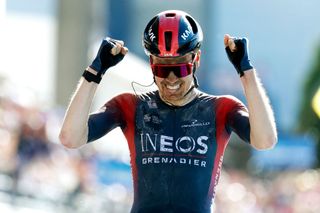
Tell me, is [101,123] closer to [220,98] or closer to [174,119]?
[174,119]

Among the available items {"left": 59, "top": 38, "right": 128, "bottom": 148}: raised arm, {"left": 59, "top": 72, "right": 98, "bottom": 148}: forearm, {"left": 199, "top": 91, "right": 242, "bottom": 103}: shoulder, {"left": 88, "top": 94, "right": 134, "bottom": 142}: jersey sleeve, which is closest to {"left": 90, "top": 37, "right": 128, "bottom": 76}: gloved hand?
{"left": 59, "top": 38, "right": 128, "bottom": 148}: raised arm

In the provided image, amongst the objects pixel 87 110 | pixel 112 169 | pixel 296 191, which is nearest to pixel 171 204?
pixel 87 110

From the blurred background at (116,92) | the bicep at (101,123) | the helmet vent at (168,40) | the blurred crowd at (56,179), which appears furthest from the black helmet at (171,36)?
the blurred crowd at (56,179)

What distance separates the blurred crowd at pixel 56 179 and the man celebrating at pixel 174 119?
6.68 m

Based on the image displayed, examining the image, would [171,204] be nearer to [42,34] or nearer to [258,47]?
[42,34]

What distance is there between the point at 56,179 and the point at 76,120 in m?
10.1

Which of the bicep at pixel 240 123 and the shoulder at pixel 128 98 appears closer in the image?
the bicep at pixel 240 123

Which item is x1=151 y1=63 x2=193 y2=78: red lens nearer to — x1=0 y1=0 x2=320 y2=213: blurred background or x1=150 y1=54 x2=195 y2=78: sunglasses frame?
x1=150 y1=54 x2=195 y2=78: sunglasses frame

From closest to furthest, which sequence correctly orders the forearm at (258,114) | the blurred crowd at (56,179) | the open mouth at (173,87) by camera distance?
the forearm at (258,114), the open mouth at (173,87), the blurred crowd at (56,179)

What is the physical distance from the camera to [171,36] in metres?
6.40

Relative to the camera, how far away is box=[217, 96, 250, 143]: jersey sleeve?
6480 mm

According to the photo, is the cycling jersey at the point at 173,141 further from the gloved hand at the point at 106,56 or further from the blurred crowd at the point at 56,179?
the blurred crowd at the point at 56,179

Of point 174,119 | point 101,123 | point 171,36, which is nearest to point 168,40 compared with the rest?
point 171,36

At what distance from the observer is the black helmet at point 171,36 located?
640 centimetres
